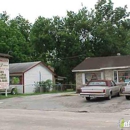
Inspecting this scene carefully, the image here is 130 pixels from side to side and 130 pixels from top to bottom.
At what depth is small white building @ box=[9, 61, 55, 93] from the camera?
39.8 meters

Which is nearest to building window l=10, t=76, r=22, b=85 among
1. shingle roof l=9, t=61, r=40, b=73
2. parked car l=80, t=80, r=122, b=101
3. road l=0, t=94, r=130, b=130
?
shingle roof l=9, t=61, r=40, b=73

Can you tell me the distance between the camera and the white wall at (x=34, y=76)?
132 feet

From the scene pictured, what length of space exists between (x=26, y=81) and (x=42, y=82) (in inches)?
111

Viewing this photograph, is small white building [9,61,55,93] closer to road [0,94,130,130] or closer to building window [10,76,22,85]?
building window [10,76,22,85]

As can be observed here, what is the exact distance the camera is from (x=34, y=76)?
4222 cm

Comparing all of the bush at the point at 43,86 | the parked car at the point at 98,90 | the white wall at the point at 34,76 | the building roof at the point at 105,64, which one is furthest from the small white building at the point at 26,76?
the parked car at the point at 98,90

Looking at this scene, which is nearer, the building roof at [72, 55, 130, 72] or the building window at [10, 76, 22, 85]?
the building roof at [72, 55, 130, 72]

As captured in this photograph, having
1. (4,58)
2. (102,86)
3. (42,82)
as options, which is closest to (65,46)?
(42,82)

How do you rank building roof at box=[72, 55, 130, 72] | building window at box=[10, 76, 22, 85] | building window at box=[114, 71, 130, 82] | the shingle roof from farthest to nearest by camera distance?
the shingle roof
building window at box=[10, 76, 22, 85]
building roof at box=[72, 55, 130, 72]
building window at box=[114, 71, 130, 82]

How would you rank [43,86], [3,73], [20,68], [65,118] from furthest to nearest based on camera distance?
1. [43,86]
2. [20,68]
3. [3,73]
4. [65,118]

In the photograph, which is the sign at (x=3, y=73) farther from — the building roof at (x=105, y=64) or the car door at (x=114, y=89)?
the car door at (x=114, y=89)

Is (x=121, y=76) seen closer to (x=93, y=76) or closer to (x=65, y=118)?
(x=93, y=76)

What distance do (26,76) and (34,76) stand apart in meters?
2.10

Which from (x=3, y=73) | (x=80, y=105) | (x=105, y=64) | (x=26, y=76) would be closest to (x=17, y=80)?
(x=26, y=76)
